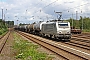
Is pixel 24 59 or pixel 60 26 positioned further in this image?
pixel 60 26

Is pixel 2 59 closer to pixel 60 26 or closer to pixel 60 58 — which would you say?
pixel 60 58

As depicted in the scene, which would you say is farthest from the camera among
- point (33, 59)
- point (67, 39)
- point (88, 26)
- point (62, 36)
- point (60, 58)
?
point (88, 26)

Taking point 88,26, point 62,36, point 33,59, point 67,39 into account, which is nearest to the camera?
point 33,59

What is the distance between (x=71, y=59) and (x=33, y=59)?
2.32 m

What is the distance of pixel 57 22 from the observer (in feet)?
101

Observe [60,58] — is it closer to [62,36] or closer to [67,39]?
[62,36]

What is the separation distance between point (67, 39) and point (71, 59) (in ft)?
58.2

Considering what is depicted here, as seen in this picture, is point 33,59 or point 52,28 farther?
point 52,28

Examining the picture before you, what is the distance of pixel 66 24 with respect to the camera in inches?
1201

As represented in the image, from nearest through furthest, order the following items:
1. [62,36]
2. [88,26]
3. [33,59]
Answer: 1. [33,59]
2. [62,36]
3. [88,26]

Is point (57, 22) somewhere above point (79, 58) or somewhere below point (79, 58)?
above

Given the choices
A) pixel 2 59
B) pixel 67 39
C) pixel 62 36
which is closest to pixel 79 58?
pixel 2 59

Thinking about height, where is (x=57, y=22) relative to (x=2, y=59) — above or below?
above

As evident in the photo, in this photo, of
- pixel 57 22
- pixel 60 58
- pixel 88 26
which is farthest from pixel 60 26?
pixel 88 26
